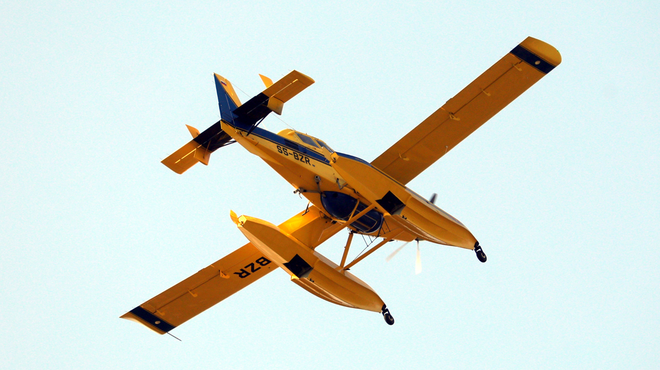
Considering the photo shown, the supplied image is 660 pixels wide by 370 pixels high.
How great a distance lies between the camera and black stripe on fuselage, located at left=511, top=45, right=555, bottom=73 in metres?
18.8

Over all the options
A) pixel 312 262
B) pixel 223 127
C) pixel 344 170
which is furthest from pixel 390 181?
pixel 223 127

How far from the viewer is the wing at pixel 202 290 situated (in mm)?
22203

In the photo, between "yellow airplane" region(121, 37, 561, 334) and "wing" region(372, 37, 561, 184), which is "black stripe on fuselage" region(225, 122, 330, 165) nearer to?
"yellow airplane" region(121, 37, 561, 334)

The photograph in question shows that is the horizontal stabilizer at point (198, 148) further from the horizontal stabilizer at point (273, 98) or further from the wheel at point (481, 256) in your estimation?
the wheel at point (481, 256)

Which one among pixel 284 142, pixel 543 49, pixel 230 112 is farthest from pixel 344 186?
pixel 543 49

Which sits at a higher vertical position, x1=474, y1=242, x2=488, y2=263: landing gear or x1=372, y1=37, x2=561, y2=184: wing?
x1=372, y1=37, x2=561, y2=184: wing

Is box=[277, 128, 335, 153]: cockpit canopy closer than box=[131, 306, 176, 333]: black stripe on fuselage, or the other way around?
box=[277, 128, 335, 153]: cockpit canopy

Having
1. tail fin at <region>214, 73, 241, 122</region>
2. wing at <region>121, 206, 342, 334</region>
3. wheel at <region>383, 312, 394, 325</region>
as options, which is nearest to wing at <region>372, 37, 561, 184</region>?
wheel at <region>383, 312, 394, 325</region>

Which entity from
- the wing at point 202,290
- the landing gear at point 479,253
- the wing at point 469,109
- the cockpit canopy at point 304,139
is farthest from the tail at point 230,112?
the landing gear at point 479,253

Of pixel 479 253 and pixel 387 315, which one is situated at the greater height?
pixel 479 253

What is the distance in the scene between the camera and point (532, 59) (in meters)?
18.9

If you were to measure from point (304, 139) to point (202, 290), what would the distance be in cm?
621

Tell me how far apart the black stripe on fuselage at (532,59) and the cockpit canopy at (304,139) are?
18.4 feet

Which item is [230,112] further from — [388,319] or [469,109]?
[388,319]
